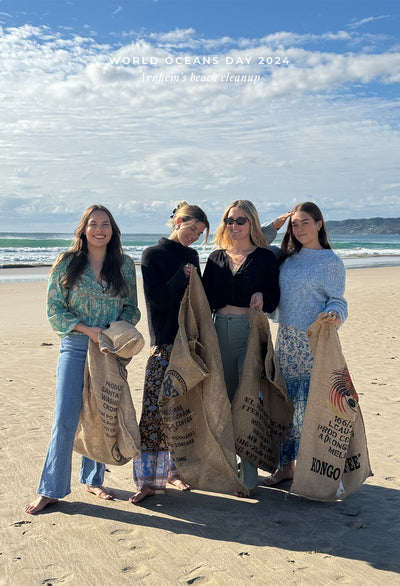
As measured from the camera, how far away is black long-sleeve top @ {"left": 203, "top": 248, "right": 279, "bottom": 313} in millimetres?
4059

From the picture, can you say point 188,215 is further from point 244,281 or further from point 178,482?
point 178,482

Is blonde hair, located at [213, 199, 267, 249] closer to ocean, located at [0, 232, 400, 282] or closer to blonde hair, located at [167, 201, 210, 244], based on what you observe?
blonde hair, located at [167, 201, 210, 244]

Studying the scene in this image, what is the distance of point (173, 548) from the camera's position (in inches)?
133

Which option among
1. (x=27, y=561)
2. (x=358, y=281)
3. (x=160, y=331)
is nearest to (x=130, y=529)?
(x=27, y=561)

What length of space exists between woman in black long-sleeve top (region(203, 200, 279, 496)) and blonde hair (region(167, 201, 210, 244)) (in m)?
0.14

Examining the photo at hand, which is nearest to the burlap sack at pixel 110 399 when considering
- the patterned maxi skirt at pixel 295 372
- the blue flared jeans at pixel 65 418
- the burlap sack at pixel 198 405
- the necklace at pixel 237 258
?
the blue flared jeans at pixel 65 418

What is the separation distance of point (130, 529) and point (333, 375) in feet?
5.18

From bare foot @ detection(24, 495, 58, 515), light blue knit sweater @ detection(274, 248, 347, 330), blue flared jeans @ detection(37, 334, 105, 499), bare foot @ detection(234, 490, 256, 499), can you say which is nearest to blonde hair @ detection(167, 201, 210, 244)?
light blue knit sweater @ detection(274, 248, 347, 330)

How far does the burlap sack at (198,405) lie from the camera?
3.84 meters

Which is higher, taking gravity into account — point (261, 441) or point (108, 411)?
point (108, 411)

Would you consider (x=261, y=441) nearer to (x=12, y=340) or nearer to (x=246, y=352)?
(x=246, y=352)

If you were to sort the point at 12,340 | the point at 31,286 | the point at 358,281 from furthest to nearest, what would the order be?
the point at 358,281
the point at 31,286
the point at 12,340

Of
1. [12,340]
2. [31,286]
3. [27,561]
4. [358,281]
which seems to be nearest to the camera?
[27,561]

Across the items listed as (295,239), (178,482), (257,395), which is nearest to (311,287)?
(295,239)
